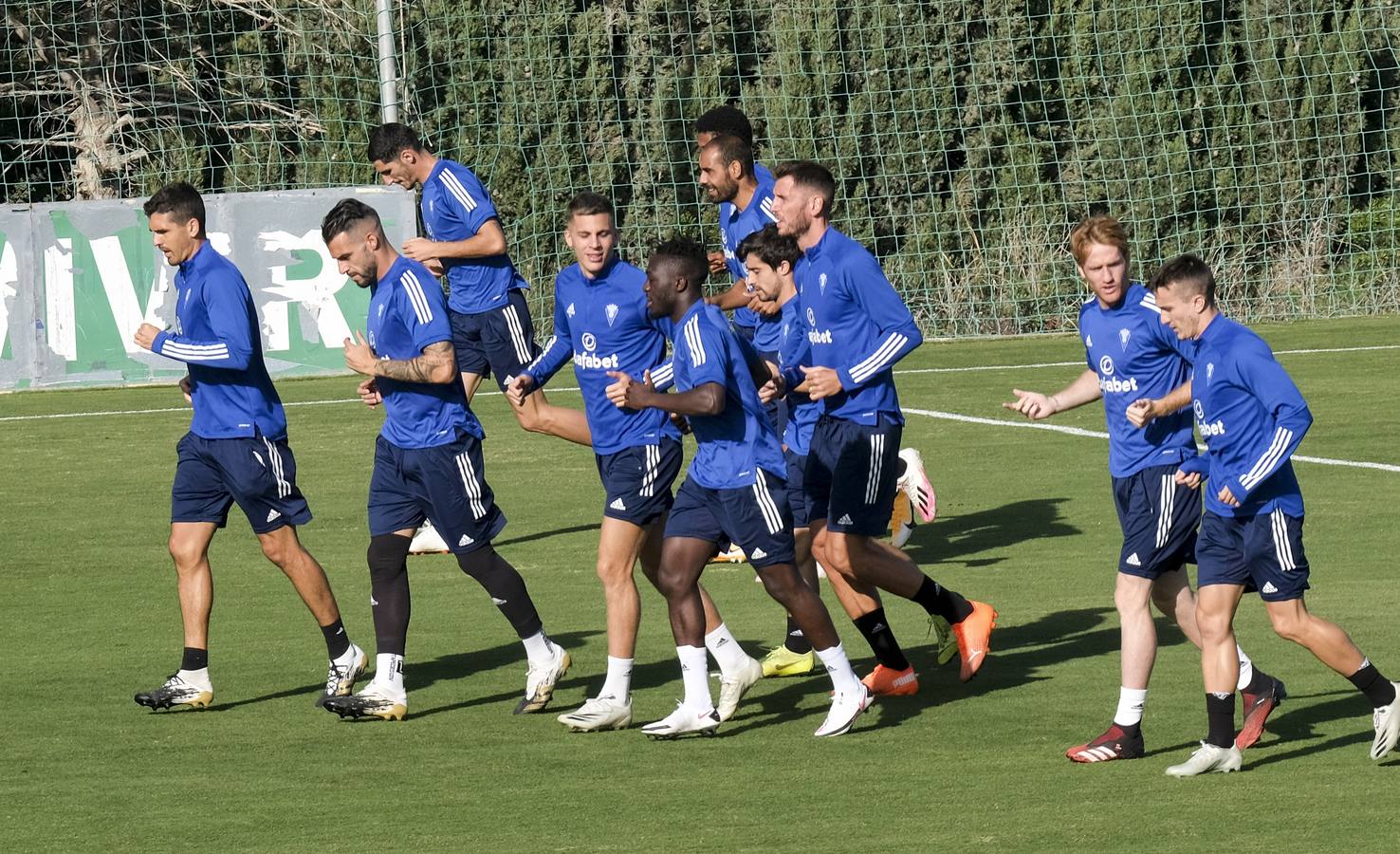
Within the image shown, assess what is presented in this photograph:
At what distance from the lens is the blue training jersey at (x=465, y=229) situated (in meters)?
11.1

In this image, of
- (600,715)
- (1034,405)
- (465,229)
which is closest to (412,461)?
(600,715)

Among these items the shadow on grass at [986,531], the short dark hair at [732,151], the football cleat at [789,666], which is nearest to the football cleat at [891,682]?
→ the football cleat at [789,666]

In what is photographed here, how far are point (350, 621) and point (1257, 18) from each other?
63.5ft

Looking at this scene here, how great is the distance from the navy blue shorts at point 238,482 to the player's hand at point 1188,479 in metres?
3.37

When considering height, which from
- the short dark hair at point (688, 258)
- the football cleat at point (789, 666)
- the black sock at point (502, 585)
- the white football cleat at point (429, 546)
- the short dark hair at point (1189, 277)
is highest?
the short dark hair at point (688, 258)

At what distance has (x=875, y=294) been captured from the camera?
775 cm

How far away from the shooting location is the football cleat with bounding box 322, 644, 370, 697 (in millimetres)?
7777

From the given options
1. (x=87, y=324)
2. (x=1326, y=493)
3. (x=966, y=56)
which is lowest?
(x=1326, y=493)

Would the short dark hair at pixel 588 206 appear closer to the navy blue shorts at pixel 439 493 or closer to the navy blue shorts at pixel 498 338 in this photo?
the navy blue shorts at pixel 439 493

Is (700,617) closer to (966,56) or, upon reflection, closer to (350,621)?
(350,621)

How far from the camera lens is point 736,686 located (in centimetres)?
749

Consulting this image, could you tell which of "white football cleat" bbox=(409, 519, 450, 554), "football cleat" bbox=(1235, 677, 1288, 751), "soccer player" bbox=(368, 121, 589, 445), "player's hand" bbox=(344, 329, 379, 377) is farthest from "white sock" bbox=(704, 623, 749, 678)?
"white football cleat" bbox=(409, 519, 450, 554)

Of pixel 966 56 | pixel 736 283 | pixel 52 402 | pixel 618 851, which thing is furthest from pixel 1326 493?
pixel 966 56

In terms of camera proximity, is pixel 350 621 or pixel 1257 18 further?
pixel 1257 18
